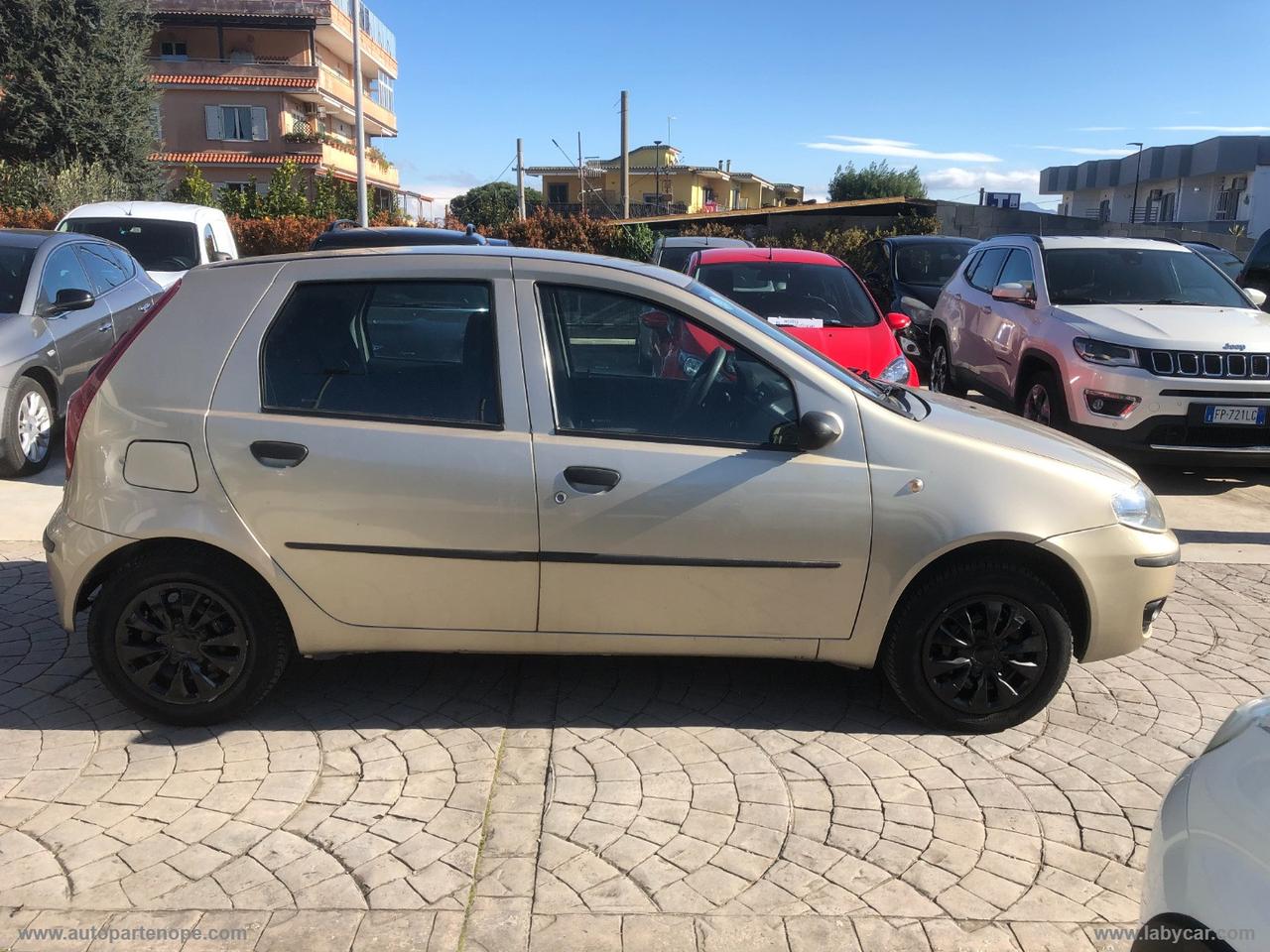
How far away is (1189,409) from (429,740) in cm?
594

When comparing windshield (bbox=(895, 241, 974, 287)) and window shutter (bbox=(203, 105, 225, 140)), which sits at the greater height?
window shutter (bbox=(203, 105, 225, 140))

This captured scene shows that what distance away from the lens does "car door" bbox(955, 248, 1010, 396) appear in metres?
9.53

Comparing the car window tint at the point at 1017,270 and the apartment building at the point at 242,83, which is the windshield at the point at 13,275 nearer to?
the car window tint at the point at 1017,270

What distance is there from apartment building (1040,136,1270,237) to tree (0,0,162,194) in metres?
37.5

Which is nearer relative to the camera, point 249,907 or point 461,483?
point 249,907

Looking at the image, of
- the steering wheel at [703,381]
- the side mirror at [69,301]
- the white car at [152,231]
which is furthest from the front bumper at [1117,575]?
the white car at [152,231]

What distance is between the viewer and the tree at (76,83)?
3012 cm

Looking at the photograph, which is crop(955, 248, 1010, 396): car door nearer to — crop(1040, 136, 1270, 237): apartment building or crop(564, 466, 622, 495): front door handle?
crop(564, 466, 622, 495): front door handle

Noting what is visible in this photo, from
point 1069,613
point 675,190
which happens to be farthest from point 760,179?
point 1069,613

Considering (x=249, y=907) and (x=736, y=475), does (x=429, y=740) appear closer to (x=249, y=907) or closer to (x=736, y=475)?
(x=249, y=907)

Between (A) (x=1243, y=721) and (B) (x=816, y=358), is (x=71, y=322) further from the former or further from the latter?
(A) (x=1243, y=721)

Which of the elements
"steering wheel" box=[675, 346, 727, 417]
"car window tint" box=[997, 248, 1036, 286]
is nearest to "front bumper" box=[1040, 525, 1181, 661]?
"steering wheel" box=[675, 346, 727, 417]

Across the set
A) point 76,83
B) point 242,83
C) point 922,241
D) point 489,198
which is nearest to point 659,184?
point 489,198

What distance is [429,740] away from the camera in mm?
3764
